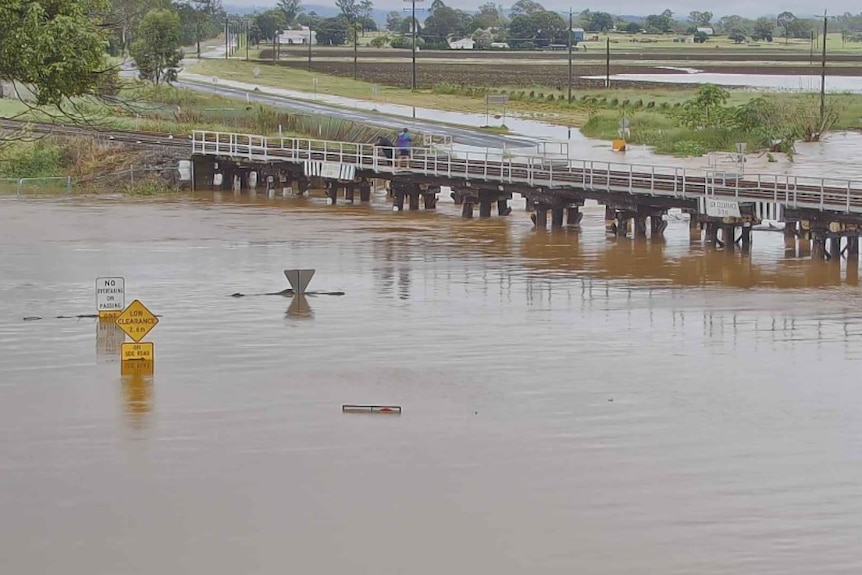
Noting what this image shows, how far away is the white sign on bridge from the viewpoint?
38375 mm

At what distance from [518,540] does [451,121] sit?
205 feet

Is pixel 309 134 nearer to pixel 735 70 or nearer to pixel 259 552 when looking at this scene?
pixel 259 552

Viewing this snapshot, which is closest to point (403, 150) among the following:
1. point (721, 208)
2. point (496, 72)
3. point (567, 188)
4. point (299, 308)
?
point (567, 188)

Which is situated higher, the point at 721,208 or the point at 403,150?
the point at 403,150

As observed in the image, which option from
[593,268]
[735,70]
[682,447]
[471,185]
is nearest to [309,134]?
[471,185]

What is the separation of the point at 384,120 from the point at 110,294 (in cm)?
4548

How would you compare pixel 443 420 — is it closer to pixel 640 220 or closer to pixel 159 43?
pixel 640 220

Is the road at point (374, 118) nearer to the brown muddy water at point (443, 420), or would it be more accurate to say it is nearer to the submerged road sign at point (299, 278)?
the brown muddy water at point (443, 420)

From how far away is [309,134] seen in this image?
2660 inches

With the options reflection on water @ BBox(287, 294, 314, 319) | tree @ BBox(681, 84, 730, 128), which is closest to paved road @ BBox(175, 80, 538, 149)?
tree @ BBox(681, 84, 730, 128)

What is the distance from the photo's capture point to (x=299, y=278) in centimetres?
3197

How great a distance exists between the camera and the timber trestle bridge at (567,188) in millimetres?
37375

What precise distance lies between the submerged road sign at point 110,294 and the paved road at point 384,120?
32007 millimetres

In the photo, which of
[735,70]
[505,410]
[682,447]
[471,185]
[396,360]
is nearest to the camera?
[682,447]
